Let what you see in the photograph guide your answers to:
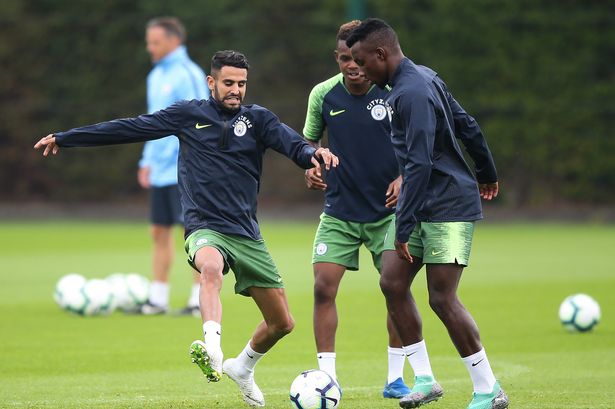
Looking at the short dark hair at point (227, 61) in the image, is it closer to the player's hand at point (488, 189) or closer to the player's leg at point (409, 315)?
the player's leg at point (409, 315)

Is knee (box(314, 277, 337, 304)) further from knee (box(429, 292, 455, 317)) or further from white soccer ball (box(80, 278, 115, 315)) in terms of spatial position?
white soccer ball (box(80, 278, 115, 315))

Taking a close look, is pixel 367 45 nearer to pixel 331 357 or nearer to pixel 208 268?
pixel 208 268

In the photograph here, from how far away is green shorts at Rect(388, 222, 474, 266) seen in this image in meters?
6.75

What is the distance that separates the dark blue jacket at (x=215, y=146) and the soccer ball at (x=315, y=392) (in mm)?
1062

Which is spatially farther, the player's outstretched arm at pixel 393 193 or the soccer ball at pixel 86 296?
the soccer ball at pixel 86 296

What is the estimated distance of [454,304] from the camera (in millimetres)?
6758

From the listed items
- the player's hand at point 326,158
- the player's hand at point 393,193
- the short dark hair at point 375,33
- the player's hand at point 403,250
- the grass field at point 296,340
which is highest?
the short dark hair at point 375,33

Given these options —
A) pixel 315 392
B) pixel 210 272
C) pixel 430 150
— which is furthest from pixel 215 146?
pixel 315 392

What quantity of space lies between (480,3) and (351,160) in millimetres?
19047

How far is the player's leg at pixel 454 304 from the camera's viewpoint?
22.1 feet

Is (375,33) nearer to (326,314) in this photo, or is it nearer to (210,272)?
(210,272)

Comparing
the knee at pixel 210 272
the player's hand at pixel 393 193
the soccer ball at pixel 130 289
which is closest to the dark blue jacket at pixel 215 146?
the knee at pixel 210 272

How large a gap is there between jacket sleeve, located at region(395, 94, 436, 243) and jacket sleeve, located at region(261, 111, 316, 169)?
0.82 metres

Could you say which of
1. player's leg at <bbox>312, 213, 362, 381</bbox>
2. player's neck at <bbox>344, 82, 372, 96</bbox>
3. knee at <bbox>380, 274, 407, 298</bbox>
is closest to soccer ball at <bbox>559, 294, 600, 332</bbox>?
player's leg at <bbox>312, 213, 362, 381</bbox>
